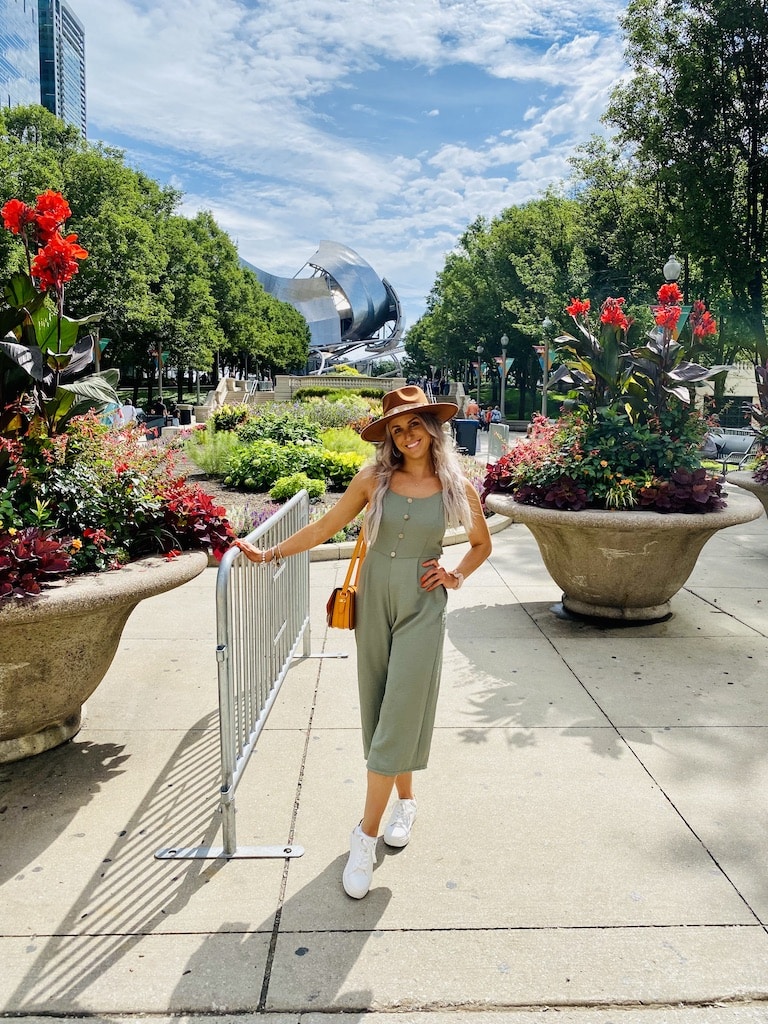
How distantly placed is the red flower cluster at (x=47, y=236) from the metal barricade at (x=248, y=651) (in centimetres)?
154

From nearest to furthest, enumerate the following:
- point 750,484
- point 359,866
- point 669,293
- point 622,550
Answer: point 359,866, point 622,550, point 669,293, point 750,484

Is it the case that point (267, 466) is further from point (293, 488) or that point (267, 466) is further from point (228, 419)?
point (228, 419)

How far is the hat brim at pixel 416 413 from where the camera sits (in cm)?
296

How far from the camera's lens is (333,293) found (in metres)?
135

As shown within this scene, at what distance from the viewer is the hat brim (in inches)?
116

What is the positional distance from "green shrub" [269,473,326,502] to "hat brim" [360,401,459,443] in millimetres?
8259

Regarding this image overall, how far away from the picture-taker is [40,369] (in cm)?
362

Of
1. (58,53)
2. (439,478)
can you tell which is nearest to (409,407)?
(439,478)

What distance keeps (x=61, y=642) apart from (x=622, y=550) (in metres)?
3.80

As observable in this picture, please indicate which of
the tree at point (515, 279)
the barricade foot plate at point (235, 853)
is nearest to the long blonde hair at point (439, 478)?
the barricade foot plate at point (235, 853)

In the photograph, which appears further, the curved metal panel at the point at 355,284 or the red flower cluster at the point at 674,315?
the curved metal panel at the point at 355,284

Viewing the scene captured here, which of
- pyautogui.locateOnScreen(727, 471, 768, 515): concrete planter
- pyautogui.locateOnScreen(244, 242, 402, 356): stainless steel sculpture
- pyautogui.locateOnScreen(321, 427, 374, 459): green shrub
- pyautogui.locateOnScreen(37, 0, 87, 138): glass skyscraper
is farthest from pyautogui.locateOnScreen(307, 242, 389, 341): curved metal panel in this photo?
pyautogui.locateOnScreen(727, 471, 768, 515): concrete planter

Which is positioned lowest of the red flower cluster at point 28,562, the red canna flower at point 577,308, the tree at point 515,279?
the red flower cluster at point 28,562

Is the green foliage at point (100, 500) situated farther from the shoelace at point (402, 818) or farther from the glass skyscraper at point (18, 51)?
the glass skyscraper at point (18, 51)
